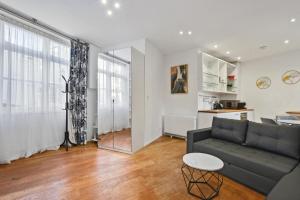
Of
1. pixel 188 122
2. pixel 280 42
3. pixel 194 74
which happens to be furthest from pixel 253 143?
pixel 280 42

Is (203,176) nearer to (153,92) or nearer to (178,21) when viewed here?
(153,92)

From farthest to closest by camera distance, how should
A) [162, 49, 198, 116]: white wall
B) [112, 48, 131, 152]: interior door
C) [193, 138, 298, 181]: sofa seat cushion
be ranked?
1. [162, 49, 198, 116]: white wall
2. [112, 48, 131, 152]: interior door
3. [193, 138, 298, 181]: sofa seat cushion

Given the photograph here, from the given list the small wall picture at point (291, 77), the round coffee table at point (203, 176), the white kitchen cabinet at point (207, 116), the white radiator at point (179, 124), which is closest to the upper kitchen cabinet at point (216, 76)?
the white kitchen cabinet at point (207, 116)

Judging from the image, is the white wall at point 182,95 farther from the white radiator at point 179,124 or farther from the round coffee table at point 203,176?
the round coffee table at point 203,176

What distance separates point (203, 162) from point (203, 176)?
0.65m

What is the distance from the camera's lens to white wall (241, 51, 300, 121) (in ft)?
16.2

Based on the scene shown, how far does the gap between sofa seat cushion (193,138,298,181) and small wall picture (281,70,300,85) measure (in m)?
4.16

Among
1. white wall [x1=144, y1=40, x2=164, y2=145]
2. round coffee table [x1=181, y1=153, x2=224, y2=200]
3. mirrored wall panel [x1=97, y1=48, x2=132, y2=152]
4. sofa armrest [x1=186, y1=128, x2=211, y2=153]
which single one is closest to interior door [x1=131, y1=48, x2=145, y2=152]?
mirrored wall panel [x1=97, y1=48, x2=132, y2=152]

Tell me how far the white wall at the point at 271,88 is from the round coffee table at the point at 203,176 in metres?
4.48

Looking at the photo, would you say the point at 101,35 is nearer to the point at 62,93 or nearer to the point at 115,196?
the point at 62,93

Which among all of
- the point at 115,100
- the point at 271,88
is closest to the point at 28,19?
the point at 115,100

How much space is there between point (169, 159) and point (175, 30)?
2879mm

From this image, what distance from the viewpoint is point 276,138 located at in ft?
7.41

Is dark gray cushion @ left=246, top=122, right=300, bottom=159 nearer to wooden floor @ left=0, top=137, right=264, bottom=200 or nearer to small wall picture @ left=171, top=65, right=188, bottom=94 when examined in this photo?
wooden floor @ left=0, top=137, right=264, bottom=200
